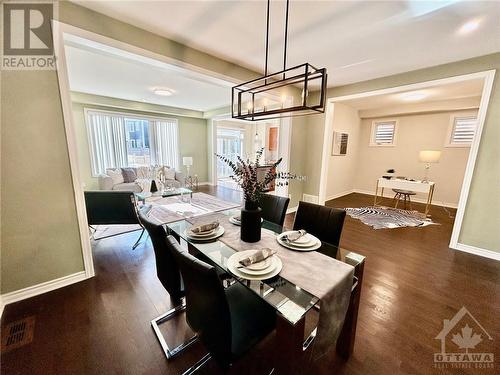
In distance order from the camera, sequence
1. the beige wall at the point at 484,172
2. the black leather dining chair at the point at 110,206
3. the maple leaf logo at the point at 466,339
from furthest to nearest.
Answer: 1. the black leather dining chair at the point at 110,206
2. the beige wall at the point at 484,172
3. the maple leaf logo at the point at 466,339

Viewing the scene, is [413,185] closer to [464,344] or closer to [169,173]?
[464,344]

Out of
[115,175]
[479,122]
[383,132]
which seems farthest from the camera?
[383,132]

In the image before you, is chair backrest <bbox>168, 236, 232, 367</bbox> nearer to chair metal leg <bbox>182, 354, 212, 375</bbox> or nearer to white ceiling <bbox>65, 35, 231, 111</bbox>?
chair metal leg <bbox>182, 354, 212, 375</bbox>

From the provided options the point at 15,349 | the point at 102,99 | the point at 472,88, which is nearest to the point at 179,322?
the point at 15,349

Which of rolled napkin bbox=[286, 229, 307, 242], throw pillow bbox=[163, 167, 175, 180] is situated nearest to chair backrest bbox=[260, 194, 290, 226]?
rolled napkin bbox=[286, 229, 307, 242]

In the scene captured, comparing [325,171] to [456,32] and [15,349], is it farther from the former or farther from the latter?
[15,349]

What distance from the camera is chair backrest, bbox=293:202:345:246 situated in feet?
5.73

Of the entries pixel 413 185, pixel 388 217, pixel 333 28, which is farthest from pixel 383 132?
pixel 333 28

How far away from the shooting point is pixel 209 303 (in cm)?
94

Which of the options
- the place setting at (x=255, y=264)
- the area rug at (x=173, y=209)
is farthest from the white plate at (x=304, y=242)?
the area rug at (x=173, y=209)

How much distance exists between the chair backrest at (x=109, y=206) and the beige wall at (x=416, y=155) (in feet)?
21.1

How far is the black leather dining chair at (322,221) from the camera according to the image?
1.75 meters

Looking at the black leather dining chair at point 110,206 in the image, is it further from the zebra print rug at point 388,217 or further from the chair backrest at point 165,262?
the zebra print rug at point 388,217

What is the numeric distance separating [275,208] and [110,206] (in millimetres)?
2198
